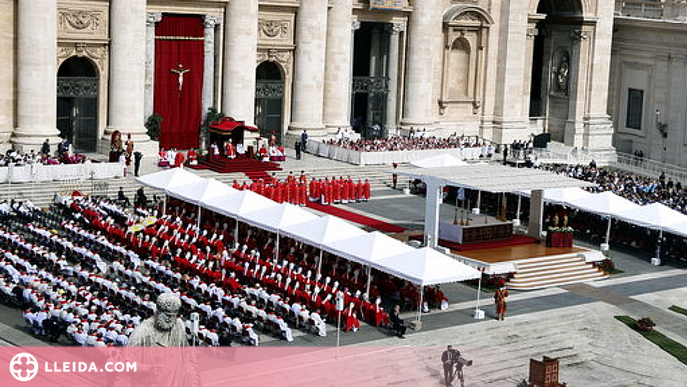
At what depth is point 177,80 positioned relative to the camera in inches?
2451

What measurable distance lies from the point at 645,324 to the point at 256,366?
1341 centimetres

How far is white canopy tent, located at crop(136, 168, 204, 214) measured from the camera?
159 feet

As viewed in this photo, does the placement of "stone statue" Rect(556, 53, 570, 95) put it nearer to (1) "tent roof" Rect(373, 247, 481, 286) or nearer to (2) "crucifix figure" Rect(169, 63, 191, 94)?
(2) "crucifix figure" Rect(169, 63, 191, 94)

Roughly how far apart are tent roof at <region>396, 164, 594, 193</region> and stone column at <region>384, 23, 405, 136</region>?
20.8m

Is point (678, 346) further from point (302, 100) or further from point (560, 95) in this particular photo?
point (560, 95)

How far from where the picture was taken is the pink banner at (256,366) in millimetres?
30359

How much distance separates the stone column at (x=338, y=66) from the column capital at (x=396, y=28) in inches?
115

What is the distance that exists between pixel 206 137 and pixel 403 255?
1027 inches

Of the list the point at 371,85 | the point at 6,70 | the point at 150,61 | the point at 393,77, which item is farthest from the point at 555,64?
the point at 6,70

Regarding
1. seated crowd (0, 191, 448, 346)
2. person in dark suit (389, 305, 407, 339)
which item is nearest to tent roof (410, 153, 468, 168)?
seated crowd (0, 191, 448, 346)

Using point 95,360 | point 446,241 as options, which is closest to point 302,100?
point 446,241

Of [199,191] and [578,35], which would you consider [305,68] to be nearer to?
[578,35]

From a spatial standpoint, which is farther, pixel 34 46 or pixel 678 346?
pixel 34 46

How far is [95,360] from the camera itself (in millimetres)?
31812
